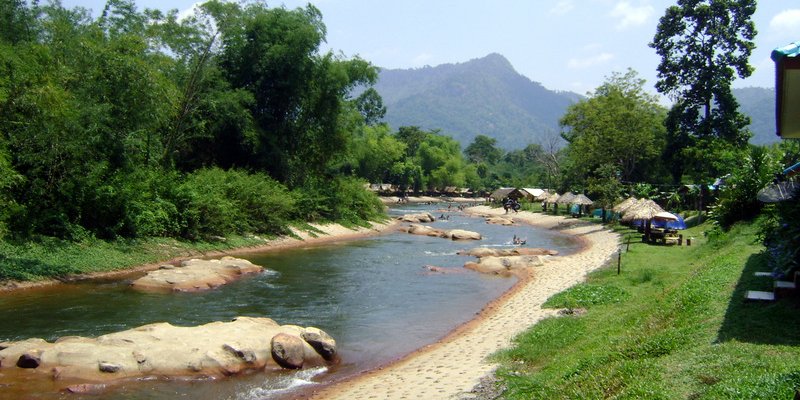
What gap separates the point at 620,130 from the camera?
55.8 m

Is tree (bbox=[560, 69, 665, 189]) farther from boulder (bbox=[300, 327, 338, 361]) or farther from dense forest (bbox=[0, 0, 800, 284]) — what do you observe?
boulder (bbox=[300, 327, 338, 361])

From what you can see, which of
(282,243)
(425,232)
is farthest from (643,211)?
(282,243)

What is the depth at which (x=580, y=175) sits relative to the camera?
6762 centimetres

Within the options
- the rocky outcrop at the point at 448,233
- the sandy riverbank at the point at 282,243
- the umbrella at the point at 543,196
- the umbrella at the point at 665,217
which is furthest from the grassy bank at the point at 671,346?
the umbrella at the point at 543,196

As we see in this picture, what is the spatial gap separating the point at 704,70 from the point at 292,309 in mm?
43549

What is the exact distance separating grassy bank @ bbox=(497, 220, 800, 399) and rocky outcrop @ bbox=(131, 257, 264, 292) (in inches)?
489

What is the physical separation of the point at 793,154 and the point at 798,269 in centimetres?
2116

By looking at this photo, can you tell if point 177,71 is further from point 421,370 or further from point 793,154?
point 793,154

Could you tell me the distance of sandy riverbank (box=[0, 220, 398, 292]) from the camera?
21114mm

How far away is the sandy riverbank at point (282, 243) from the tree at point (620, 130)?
65.0 feet

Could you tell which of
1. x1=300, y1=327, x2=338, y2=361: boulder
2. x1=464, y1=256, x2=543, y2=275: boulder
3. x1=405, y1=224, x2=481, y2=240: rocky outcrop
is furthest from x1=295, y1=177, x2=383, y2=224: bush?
x1=300, y1=327, x2=338, y2=361: boulder

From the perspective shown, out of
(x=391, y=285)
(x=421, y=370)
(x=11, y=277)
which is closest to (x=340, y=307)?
(x=391, y=285)

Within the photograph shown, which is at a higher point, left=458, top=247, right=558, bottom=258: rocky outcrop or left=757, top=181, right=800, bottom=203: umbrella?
left=757, top=181, right=800, bottom=203: umbrella

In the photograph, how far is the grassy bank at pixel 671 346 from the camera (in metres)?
7.38
